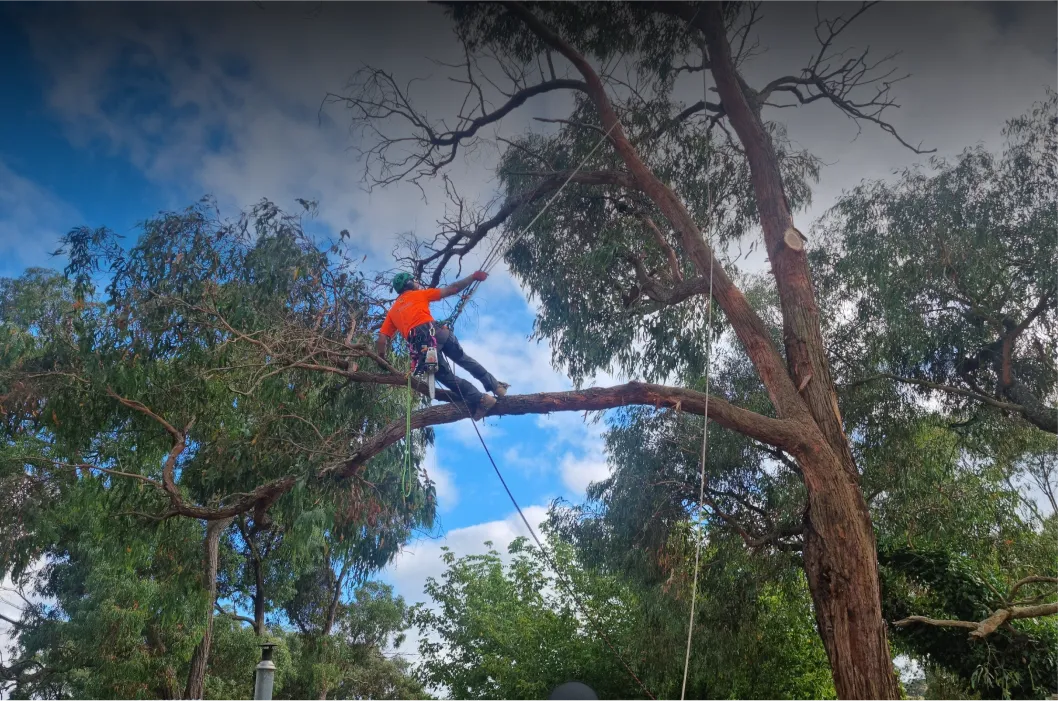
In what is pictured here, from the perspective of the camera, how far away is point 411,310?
5.13 metres

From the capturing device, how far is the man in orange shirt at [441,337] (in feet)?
16.5

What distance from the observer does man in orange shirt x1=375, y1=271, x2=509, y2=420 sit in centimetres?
502

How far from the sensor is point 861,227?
882 cm

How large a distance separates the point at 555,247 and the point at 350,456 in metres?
3.38

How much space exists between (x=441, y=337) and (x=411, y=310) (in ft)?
0.88

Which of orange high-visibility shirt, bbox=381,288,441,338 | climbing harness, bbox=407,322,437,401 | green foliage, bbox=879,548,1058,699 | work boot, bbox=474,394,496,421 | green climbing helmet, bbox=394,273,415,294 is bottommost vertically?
green foliage, bbox=879,548,1058,699

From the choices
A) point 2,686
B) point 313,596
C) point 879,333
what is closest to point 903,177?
point 879,333

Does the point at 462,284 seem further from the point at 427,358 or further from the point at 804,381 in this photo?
the point at 804,381

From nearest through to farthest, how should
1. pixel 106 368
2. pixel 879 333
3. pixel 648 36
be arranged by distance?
pixel 106 368
pixel 648 36
pixel 879 333

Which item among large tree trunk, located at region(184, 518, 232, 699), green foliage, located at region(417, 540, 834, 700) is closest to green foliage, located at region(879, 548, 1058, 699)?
green foliage, located at region(417, 540, 834, 700)

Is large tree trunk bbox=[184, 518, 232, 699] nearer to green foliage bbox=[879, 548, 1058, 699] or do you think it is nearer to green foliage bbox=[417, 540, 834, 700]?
green foliage bbox=[417, 540, 834, 700]

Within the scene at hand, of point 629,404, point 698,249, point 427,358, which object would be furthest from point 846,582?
point 427,358

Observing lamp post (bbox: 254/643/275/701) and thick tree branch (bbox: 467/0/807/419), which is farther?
lamp post (bbox: 254/643/275/701)

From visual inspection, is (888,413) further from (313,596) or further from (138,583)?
(313,596)
